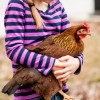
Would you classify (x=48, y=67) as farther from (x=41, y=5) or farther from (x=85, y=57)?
(x=85, y=57)

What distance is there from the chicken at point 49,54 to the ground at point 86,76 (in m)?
2.09

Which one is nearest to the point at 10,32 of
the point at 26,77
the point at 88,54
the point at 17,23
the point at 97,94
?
the point at 17,23

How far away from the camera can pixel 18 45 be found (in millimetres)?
2160

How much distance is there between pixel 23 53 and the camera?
7.12ft

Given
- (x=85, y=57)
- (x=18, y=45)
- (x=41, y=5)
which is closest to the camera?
(x=18, y=45)

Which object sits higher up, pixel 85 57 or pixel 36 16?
pixel 36 16

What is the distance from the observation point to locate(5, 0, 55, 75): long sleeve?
217 centimetres

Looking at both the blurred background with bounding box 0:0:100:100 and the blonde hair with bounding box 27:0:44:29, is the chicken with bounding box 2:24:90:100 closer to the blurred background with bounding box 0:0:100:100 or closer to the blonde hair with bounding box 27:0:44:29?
the blonde hair with bounding box 27:0:44:29

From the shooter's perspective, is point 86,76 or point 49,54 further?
point 86,76

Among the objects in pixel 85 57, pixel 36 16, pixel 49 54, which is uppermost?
pixel 36 16

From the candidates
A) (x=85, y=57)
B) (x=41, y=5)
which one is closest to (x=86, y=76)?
(x=85, y=57)

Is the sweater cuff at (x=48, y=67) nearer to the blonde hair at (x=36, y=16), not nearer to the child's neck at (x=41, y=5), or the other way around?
the blonde hair at (x=36, y=16)

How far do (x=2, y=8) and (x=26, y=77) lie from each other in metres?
4.30

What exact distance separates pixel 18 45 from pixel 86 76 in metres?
3.12
